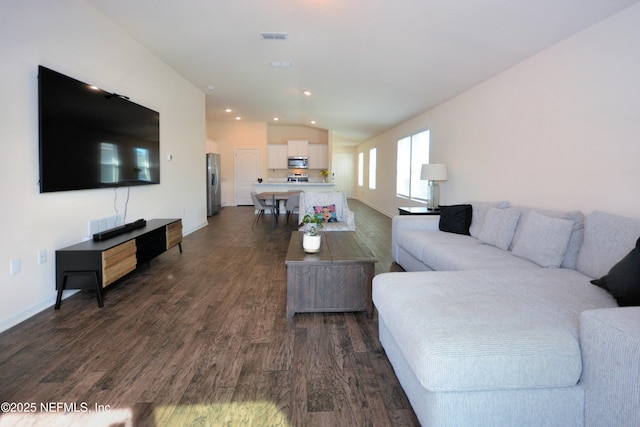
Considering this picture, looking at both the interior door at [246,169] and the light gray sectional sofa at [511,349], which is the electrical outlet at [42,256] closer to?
the light gray sectional sofa at [511,349]

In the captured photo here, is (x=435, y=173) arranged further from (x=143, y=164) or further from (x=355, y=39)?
(x=143, y=164)

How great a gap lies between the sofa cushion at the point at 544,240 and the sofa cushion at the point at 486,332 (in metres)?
0.62

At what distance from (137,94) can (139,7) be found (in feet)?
4.28

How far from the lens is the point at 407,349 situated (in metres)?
1.54

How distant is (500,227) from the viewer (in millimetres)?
3398

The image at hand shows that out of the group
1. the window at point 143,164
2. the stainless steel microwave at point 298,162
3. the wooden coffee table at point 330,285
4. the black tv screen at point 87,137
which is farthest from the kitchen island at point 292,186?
the wooden coffee table at point 330,285

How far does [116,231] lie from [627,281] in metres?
4.25

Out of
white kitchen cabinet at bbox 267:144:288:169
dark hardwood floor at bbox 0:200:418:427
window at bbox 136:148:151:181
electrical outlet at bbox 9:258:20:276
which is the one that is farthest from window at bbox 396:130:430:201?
electrical outlet at bbox 9:258:20:276

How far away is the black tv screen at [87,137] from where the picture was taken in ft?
9.38

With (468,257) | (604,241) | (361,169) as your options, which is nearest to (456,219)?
(468,257)

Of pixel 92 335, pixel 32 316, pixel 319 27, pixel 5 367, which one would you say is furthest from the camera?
pixel 319 27

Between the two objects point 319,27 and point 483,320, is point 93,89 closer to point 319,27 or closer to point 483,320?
point 319,27

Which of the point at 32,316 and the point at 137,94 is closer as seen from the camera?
the point at 32,316

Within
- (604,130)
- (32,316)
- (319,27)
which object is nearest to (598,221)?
(604,130)
